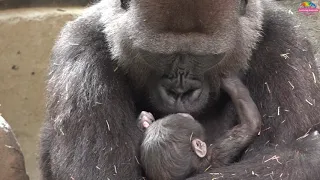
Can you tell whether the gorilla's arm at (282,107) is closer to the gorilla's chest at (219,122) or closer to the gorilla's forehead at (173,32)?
the gorilla's chest at (219,122)

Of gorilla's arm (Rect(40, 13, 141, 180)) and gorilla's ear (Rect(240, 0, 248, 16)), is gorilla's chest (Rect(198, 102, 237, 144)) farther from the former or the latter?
gorilla's ear (Rect(240, 0, 248, 16))

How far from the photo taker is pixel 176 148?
4387 millimetres

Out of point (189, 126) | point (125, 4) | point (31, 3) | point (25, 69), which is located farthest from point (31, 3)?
point (189, 126)

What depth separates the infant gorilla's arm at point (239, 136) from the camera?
462cm

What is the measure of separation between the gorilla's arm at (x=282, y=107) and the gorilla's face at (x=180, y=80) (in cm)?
49

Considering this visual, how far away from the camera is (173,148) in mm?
4379

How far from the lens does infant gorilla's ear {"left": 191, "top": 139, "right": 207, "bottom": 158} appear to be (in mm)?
4473

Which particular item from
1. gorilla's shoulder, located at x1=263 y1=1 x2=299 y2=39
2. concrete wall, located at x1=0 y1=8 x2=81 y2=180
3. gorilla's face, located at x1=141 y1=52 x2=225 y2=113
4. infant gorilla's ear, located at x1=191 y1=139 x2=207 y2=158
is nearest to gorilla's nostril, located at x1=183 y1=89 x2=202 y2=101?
gorilla's face, located at x1=141 y1=52 x2=225 y2=113

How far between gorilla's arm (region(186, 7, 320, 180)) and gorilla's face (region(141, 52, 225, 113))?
489 millimetres

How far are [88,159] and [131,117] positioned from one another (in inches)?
17.1

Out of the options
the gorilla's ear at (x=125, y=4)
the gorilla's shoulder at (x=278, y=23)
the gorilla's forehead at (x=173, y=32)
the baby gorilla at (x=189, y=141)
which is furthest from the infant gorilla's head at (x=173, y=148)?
the gorilla's shoulder at (x=278, y=23)

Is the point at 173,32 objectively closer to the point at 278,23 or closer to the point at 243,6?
the point at 243,6

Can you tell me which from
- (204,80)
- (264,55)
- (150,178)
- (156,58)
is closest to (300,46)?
(264,55)

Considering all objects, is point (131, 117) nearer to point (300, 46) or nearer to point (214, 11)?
point (214, 11)
